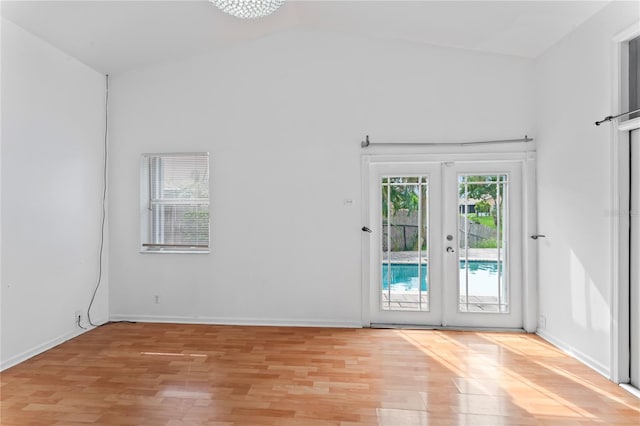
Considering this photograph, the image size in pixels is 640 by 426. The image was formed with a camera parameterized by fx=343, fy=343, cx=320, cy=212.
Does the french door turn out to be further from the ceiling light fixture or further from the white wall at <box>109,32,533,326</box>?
the ceiling light fixture

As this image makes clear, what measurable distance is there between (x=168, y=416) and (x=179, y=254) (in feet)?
7.25

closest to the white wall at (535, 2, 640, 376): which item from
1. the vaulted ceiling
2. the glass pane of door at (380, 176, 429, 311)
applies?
the vaulted ceiling

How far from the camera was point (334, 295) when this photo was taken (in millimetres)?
3996

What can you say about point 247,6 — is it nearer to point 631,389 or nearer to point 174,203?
point 174,203

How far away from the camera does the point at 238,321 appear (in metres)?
4.08

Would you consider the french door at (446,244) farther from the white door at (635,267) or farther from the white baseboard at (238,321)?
the white door at (635,267)

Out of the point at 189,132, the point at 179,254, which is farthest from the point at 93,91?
the point at 179,254

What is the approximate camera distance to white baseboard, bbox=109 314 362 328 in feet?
13.1

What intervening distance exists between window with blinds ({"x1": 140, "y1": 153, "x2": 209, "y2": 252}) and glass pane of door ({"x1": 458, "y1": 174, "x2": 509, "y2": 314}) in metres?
3.04

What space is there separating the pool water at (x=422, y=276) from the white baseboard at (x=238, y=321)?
0.64 metres

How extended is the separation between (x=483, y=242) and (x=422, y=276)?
0.79m

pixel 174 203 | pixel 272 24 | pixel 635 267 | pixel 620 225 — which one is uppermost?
pixel 272 24

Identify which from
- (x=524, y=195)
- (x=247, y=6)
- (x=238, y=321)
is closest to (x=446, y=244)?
(x=524, y=195)

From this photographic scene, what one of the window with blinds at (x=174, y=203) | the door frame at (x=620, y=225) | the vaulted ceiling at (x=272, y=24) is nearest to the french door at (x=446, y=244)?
the door frame at (x=620, y=225)
